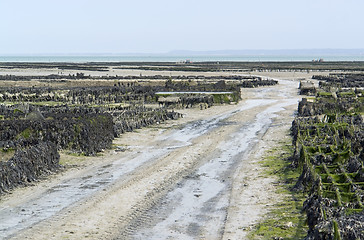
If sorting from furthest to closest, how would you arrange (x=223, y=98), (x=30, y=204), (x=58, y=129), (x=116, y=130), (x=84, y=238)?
(x=223, y=98) < (x=116, y=130) < (x=58, y=129) < (x=30, y=204) < (x=84, y=238)

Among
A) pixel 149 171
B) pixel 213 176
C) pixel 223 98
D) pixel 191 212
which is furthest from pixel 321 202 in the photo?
pixel 223 98

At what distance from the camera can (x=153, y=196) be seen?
1338 centimetres

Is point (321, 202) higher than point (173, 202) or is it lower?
higher

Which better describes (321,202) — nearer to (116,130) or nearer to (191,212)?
(191,212)

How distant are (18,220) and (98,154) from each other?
8.31m

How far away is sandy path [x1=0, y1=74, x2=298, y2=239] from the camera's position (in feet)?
35.1

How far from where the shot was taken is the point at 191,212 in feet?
39.2

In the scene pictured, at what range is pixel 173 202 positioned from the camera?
1284cm

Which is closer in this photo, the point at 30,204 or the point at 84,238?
the point at 84,238

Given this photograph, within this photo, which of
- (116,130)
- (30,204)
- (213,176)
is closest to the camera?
(30,204)

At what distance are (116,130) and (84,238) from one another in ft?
45.8

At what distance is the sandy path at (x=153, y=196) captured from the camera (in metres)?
10.7

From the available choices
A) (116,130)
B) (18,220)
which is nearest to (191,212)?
(18,220)

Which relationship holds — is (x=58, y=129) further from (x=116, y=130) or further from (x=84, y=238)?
(x=84, y=238)
